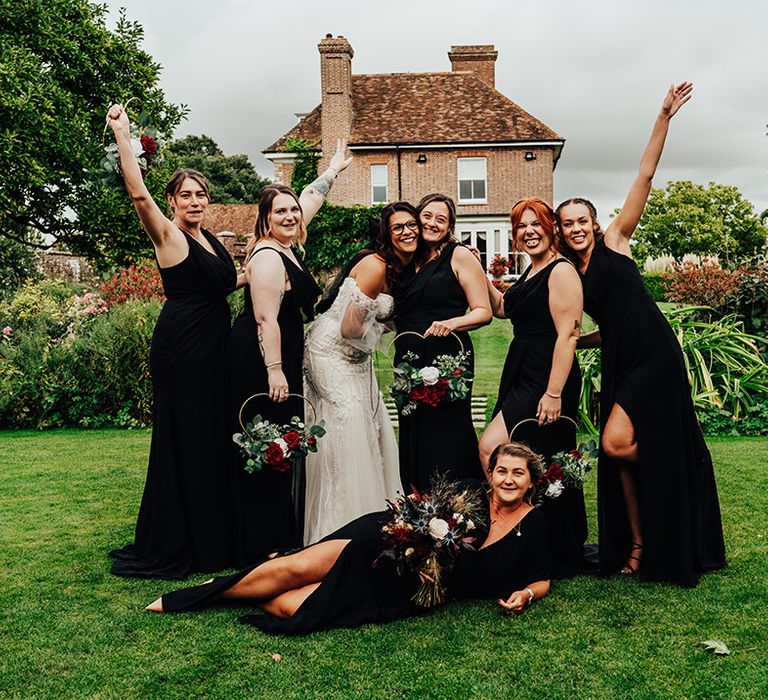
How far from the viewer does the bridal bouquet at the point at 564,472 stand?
481cm

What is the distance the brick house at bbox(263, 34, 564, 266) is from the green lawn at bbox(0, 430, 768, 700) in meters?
30.9

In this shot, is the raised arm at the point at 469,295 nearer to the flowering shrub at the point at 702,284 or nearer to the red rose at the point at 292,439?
the red rose at the point at 292,439

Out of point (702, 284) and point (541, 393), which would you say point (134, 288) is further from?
Result: point (541, 393)

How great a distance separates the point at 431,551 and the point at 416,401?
1.26 meters

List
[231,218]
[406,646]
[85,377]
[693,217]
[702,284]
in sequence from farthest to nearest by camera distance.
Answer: [693,217] → [231,218] → [702,284] → [85,377] → [406,646]

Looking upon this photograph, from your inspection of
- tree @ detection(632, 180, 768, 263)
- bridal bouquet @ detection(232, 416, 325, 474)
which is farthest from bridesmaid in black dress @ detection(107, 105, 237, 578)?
tree @ detection(632, 180, 768, 263)

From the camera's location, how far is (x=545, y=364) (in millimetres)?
5133

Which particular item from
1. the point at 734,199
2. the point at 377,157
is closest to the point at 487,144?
the point at 377,157

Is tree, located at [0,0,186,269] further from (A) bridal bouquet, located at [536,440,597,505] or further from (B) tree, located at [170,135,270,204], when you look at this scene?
(B) tree, located at [170,135,270,204]

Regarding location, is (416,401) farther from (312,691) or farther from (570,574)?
(312,691)

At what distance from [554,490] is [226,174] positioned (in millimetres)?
56983

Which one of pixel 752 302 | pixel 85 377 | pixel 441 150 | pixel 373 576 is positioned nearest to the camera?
pixel 373 576

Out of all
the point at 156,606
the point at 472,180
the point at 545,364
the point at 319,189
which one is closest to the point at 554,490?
the point at 545,364

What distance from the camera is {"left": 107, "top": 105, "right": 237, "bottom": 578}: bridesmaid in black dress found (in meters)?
5.38
